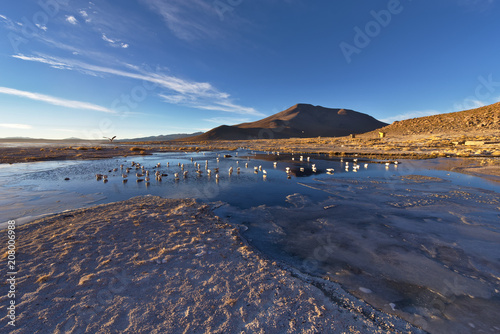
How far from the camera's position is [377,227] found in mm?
7113

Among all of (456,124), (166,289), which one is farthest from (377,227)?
(456,124)

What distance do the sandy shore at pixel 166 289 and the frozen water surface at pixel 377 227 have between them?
2.80 feet

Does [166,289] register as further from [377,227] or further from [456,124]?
[456,124]

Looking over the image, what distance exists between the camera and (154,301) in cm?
361

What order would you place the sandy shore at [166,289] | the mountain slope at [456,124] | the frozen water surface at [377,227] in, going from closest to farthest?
the sandy shore at [166,289] → the frozen water surface at [377,227] → the mountain slope at [456,124]

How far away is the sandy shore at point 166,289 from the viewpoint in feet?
10.4

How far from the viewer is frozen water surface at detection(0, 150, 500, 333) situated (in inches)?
154

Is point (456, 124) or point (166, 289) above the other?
point (456, 124)

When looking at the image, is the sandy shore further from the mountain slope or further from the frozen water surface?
the mountain slope

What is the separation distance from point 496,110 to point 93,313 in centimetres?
7700

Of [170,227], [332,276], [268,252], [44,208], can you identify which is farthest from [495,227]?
[44,208]

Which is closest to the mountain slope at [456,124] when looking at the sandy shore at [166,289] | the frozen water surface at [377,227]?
the frozen water surface at [377,227]

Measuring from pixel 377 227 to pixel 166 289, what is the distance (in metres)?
6.87

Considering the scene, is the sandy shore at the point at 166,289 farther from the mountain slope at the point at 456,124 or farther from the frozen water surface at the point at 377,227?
the mountain slope at the point at 456,124
